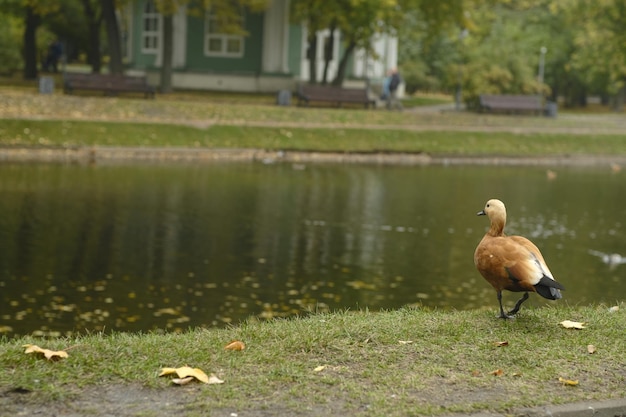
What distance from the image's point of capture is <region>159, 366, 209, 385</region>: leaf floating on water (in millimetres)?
6695

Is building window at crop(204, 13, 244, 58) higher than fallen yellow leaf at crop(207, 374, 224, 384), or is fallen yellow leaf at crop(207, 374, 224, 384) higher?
building window at crop(204, 13, 244, 58)

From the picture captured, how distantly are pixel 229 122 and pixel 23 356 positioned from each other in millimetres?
31403

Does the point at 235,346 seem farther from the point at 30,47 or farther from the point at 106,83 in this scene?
the point at 30,47

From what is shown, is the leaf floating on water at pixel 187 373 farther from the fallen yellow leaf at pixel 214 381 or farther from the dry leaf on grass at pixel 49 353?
the dry leaf on grass at pixel 49 353

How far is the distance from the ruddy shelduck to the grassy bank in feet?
1.34

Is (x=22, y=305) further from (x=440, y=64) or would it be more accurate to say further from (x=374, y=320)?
(x=440, y=64)

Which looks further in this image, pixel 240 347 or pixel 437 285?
pixel 437 285

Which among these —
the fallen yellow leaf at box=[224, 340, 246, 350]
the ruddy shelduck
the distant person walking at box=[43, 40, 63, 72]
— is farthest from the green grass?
the distant person walking at box=[43, 40, 63, 72]

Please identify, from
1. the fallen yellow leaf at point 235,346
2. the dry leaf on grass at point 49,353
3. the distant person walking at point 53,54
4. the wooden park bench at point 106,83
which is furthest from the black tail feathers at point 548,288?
the distant person walking at point 53,54

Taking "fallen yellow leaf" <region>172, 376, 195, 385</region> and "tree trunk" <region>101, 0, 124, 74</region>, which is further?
"tree trunk" <region>101, 0, 124, 74</region>

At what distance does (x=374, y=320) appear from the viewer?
336 inches

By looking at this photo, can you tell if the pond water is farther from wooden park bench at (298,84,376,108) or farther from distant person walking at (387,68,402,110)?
distant person walking at (387,68,402,110)

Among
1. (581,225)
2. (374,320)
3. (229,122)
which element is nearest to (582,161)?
(229,122)

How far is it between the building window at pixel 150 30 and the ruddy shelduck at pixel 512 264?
145 ft
